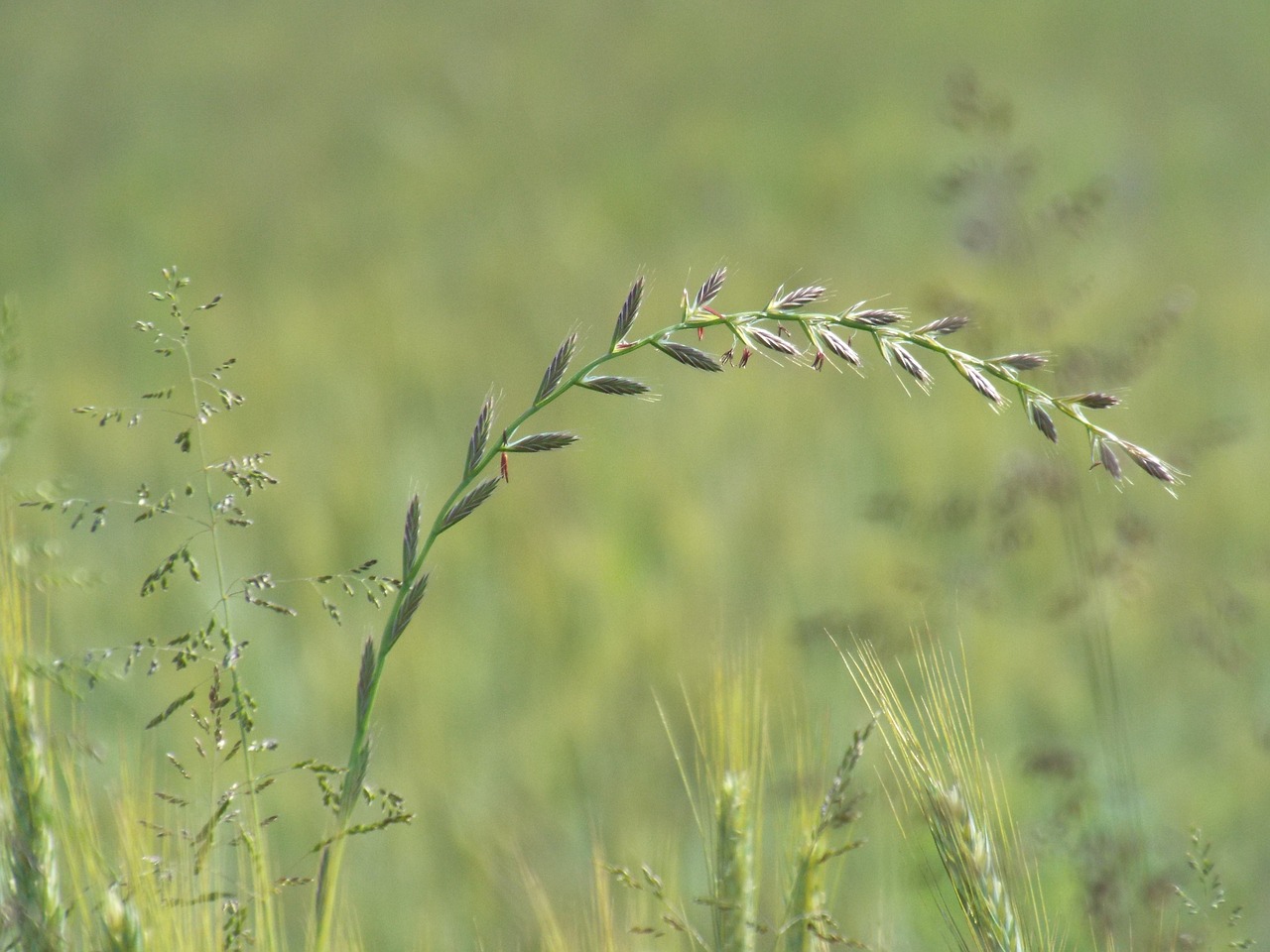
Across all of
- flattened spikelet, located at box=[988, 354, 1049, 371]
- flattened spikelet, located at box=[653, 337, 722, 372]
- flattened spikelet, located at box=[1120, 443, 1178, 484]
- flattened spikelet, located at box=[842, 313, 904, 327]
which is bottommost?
flattened spikelet, located at box=[1120, 443, 1178, 484]

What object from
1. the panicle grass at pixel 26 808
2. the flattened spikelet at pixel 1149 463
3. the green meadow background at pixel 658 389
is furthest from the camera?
the green meadow background at pixel 658 389

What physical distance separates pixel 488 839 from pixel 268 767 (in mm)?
731

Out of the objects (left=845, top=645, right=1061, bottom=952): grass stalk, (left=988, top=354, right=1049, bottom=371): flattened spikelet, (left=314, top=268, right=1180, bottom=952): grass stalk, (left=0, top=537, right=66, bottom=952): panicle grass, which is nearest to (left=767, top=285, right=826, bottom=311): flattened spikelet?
(left=314, top=268, right=1180, bottom=952): grass stalk

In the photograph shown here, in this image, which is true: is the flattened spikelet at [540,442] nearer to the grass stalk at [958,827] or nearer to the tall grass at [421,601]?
the tall grass at [421,601]

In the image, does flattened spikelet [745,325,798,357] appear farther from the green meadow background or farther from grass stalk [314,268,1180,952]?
the green meadow background

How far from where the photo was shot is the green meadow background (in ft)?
8.13

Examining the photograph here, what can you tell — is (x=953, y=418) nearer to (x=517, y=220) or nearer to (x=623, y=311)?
(x=517, y=220)

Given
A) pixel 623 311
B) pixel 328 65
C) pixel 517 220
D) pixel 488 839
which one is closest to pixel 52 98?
pixel 328 65

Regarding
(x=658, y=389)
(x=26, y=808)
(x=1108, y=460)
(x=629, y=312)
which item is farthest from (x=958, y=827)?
(x=658, y=389)

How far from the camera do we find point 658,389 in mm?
4434

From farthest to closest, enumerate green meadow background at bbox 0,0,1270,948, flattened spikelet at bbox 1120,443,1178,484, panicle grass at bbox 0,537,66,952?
green meadow background at bbox 0,0,1270,948 → panicle grass at bbox 0,537,66,952 → flattened spikelet at bbox 1120,443,1178,484

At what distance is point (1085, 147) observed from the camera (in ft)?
23.7

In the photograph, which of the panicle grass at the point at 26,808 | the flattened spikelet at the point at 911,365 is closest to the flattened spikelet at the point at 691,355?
the flattened spikelet at the point at 911,365

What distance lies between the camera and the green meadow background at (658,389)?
248 centimetres
